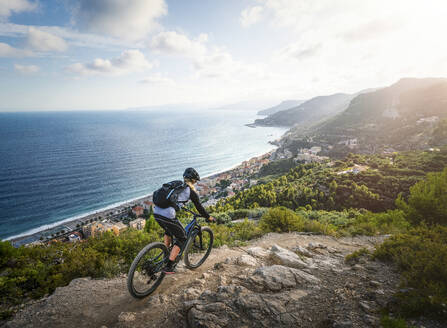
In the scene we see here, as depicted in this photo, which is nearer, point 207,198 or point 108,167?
point 207,198

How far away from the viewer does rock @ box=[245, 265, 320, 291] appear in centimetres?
405

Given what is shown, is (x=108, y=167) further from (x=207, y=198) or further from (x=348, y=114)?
(x=348, y=114)

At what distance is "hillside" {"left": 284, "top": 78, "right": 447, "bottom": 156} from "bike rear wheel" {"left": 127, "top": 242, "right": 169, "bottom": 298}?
73.3 m

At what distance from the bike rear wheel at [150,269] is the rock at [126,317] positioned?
0.41 m

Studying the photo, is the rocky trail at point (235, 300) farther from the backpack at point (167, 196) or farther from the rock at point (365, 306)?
the backpack at point (167, 196)

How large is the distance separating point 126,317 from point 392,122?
369 ft

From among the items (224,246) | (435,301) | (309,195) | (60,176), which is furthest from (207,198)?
(435,301)

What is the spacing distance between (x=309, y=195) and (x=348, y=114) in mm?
115437

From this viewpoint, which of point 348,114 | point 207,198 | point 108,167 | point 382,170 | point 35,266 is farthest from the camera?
point 348,114

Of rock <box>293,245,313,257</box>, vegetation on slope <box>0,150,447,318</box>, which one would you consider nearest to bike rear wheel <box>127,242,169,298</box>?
vegetation on slope <box>0,150,447,318</box>

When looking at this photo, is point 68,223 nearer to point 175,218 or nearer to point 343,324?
point 175,218

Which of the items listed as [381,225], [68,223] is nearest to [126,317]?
[381,225]

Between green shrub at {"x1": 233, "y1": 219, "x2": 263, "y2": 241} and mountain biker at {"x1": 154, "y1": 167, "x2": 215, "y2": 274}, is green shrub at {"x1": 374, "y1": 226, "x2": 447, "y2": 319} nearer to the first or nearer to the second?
mountain biker at {"x1": 154, "y1": 167, "x2": 215, "y2": 274}

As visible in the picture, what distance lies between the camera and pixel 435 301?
10.0ft
